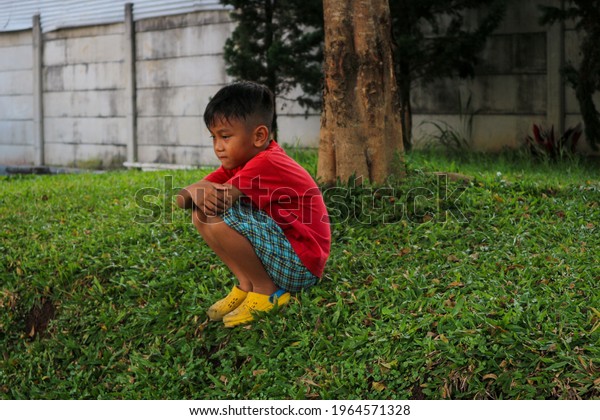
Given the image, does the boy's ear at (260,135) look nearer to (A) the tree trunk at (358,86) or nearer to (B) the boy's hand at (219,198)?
(B) the boy's hand at (219,198)

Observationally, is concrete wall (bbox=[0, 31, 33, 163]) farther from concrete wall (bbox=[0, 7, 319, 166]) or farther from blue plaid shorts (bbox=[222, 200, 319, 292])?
blue plaid shorts (bbox=[222, 200, 319, 292])

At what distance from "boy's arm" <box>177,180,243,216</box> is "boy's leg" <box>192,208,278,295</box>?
0.18 feet

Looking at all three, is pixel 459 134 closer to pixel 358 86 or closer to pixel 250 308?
pixel 358 86

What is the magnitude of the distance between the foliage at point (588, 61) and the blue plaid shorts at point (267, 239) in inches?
192

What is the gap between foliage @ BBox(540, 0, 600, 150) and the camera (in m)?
8.15

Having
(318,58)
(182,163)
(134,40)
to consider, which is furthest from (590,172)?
(134,40)

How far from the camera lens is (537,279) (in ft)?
14.5

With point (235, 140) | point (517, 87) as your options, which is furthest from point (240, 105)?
point (517, 87)

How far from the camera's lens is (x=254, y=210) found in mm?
4207

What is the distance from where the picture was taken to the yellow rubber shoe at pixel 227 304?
4367 mm

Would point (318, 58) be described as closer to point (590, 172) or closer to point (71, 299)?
point (590, 172)

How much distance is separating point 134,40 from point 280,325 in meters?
9.43

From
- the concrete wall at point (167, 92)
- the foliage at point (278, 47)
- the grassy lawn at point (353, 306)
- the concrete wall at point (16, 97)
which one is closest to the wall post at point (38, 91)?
the concrete wall at point (167, 92)

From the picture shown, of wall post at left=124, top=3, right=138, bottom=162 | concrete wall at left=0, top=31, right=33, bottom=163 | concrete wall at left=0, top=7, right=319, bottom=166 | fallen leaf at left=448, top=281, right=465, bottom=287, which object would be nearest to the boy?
fallen leaf at left=448, top=281, right=465, bottom=287
